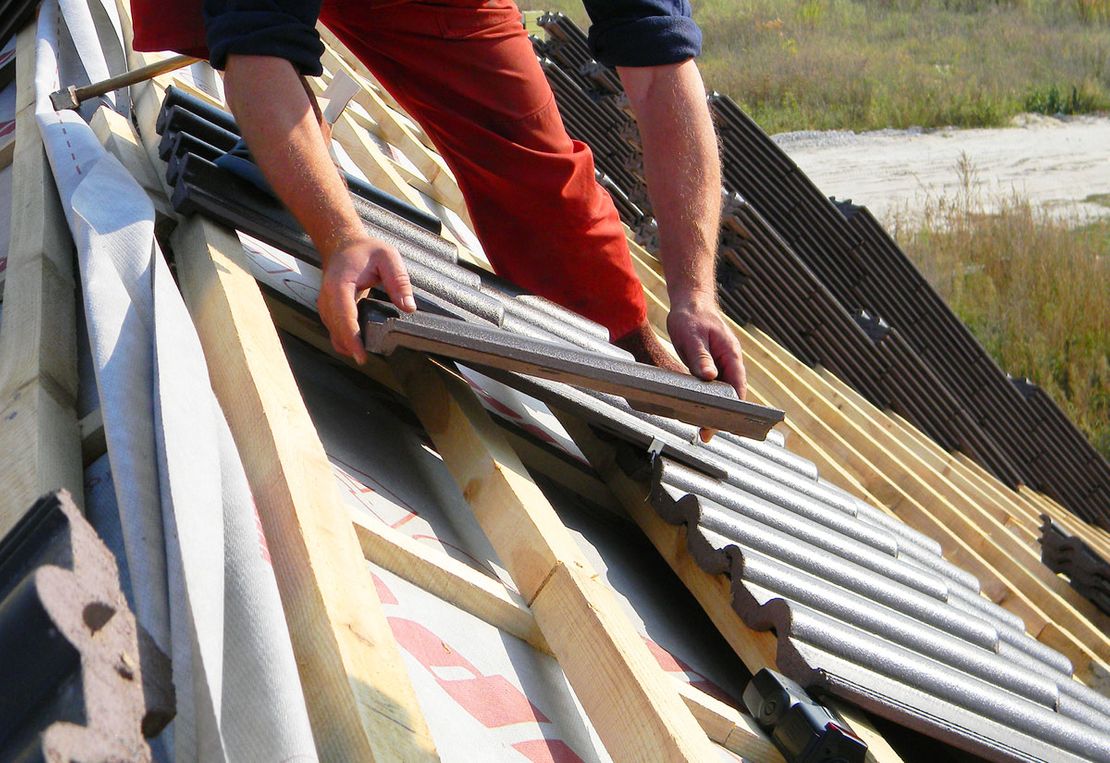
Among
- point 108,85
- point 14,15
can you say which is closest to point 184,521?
point 108,85

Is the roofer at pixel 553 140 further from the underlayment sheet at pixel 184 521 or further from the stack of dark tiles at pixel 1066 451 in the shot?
the stack of dark tiles at pixel 1066 451

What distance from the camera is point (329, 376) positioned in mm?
2633

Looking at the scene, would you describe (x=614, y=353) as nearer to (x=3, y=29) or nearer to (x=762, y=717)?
(x=762, y=717)

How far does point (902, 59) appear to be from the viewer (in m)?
22.7

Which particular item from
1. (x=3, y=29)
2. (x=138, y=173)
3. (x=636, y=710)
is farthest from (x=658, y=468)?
(x=3, y=29)

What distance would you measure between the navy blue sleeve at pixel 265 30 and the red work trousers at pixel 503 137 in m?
0.63

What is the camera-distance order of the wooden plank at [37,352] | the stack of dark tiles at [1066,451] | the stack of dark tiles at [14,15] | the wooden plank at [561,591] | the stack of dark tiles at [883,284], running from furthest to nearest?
1. the stack of dark tiles at [1066,451]
2. the stack of dark tiles at [883,284]
3. the stack of dark tiles at [14,15]
4. the wooden plank at [561,591]
5. the wooden plank at [37,352]

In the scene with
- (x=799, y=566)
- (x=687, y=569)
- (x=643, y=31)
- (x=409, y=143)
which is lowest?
(x=799, y=566)

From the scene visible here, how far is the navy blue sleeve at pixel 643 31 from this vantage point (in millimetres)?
3123

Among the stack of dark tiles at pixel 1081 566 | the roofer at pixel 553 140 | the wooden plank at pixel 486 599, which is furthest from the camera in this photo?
the stack of dark tiles at pixel 1081 566

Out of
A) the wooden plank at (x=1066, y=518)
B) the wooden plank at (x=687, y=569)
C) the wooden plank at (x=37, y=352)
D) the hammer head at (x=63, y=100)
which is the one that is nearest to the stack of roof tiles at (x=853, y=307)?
the wooden plank at (x=1066, y=518)

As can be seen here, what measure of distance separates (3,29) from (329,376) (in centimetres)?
284

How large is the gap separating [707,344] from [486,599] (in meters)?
1.04

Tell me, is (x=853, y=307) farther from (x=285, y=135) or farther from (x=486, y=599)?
(x=486, y=599)
